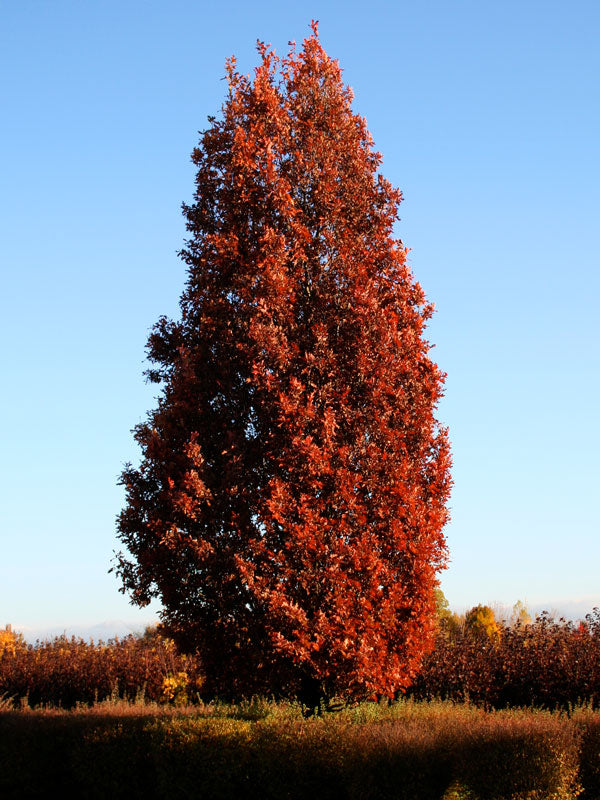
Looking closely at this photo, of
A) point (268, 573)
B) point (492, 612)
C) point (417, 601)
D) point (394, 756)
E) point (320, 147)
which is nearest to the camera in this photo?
point (394, 756)

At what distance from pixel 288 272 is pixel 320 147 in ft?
7.55

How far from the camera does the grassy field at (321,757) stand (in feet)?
32.2

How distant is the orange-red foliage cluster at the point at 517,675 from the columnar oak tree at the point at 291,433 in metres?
4.11

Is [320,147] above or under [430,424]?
above

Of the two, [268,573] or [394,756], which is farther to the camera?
[268,573]

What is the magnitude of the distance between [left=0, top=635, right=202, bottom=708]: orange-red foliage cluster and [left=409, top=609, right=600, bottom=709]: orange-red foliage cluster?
531 centimetres

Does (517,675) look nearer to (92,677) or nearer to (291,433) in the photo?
(291,433)

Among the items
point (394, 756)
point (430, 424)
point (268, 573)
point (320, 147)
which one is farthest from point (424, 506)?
point (320, 147)

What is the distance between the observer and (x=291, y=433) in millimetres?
11383

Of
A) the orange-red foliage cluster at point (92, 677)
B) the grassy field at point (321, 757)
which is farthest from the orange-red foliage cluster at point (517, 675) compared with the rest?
the orange-red foliage cluster at point (92, 677)

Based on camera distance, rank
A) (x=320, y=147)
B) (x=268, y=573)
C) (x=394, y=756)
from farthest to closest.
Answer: (x=320, y=147) → (x=268, y=573) → (x=394, y=756)

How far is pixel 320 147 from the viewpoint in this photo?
1325 cm

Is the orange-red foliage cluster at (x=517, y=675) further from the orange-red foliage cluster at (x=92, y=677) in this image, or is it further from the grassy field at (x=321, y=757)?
the orange-red foliage cluster at (x=92, y=677)

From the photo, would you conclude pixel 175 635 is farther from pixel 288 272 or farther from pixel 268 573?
pixel 288 272
